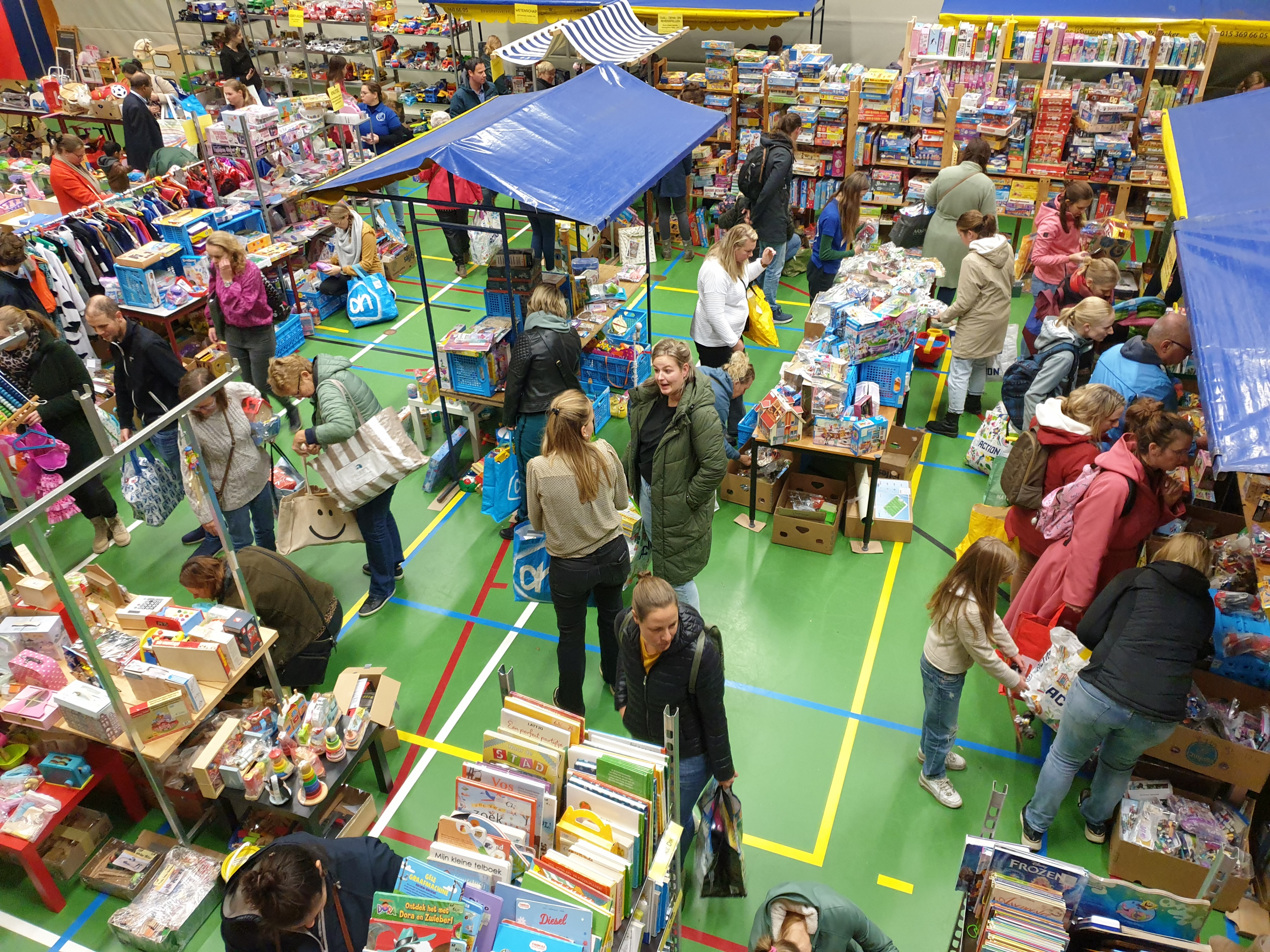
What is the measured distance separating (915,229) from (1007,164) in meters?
3.21

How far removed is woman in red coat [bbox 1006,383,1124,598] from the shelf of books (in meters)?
2.93

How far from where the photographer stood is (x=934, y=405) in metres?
8.83

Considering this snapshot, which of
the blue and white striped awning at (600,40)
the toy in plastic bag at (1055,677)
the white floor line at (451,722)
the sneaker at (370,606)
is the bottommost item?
the white floor line at (451,722)

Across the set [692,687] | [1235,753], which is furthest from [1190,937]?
[692,687]

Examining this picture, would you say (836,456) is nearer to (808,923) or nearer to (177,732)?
(808,923)

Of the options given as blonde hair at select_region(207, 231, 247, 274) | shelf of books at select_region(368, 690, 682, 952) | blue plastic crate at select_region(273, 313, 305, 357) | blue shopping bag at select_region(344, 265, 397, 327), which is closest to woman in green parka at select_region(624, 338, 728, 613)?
shelf of books at select_region(368, 690, 682, 952)

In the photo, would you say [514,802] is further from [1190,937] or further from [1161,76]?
[1161,76]

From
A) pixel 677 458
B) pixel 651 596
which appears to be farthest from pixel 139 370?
pixel 651 596

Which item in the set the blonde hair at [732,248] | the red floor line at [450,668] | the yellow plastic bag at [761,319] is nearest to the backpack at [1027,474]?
the blonde hair at [732,248]

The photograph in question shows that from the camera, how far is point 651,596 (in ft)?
11.9

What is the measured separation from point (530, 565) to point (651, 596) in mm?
2321

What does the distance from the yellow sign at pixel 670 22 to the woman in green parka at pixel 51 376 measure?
10.0 m

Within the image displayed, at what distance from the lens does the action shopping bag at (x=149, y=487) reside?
20.4 ft

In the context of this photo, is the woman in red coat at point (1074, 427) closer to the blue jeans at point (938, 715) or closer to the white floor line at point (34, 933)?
the blue jeans at point (938, 715)
